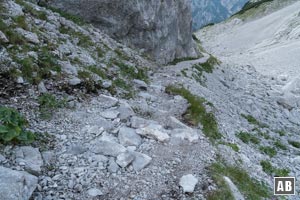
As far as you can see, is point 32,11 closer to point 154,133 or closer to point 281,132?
point 154,133

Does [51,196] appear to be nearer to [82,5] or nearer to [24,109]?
[24,109]

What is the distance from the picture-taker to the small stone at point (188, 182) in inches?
285

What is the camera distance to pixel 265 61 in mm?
40125

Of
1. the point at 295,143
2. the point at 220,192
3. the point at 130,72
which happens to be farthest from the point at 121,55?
the point at 220,192

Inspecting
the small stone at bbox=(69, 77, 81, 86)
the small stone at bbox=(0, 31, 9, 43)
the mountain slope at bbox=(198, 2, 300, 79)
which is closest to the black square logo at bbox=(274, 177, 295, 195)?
the small stone at bbox=(69, 77, 81, 86)

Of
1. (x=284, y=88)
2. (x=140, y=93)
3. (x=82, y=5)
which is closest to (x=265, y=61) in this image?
(x=284, y=88)

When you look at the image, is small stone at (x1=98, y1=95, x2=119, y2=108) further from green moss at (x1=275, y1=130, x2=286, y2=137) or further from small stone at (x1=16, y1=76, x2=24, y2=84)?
green moss at (x1=275, y1=130, x2=286, y2=137)

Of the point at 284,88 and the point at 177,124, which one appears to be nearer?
the point at 177,124

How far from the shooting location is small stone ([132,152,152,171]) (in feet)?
25.4

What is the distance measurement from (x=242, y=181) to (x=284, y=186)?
2.13 meters

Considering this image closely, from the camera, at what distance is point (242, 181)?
29.0 ft

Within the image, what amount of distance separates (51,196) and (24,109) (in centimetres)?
350

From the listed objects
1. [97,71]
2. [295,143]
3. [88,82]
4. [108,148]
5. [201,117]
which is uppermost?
[295,143]

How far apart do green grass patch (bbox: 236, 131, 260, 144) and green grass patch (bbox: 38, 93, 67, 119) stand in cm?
787
